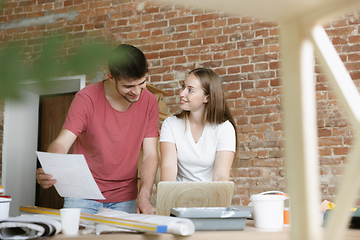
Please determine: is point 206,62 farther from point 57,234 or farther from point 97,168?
point 57,234

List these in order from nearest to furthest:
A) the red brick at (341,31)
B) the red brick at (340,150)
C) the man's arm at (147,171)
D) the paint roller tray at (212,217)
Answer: the paint roller tray at (212,217) → the man's arm at (147,171) → the red brick at (340,150) → the red brick at (341,31)

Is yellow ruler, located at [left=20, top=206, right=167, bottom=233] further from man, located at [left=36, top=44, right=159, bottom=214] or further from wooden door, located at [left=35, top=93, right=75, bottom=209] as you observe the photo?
wooden door, located at [left=35, top=93, right=75, bottom=209]

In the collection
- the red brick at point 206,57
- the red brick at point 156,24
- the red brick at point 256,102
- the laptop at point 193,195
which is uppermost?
the red brick at point 156,24

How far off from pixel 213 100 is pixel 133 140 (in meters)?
0.51

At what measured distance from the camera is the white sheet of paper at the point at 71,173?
3.82ft

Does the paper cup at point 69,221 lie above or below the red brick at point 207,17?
below

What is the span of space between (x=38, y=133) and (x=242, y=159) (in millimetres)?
2424

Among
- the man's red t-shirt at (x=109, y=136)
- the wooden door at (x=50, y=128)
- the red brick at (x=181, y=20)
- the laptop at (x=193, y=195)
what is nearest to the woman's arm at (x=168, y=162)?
the man's red t-shirt at (x=109, y=136)

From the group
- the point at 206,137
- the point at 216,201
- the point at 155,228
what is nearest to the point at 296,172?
the point at 155,228

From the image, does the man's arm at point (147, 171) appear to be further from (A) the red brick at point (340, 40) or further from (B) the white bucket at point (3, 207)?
(A) the red brick at point (340, 40)

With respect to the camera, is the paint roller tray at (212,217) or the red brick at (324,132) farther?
the red brick at (324,132)

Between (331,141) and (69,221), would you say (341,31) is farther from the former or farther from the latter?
(69,221)

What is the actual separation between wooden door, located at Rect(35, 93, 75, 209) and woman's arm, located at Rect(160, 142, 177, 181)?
238 centimetres

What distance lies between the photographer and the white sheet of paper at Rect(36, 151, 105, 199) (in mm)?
1165
